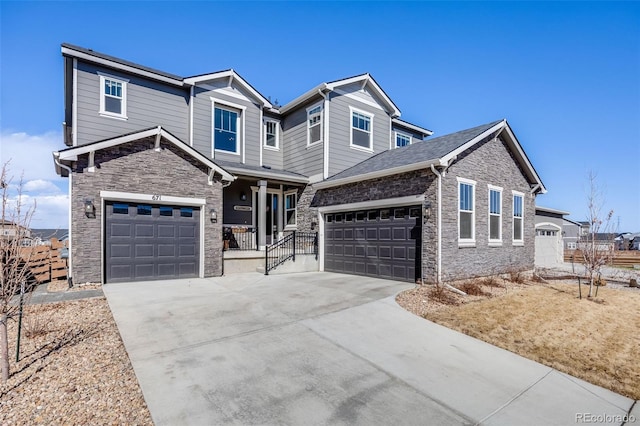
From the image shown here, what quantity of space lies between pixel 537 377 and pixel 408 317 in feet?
8.12

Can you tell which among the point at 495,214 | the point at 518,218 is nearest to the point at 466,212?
the point at 495,214

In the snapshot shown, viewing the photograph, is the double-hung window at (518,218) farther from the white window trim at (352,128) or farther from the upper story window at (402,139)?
the upper story window at (402,139)

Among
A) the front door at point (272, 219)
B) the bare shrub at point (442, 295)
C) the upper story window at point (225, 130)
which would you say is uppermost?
the upper story window at point (225, 130)

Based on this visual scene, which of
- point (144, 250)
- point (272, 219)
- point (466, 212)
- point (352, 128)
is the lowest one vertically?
point (144, 250)

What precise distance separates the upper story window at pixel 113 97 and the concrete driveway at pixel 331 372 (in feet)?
26.6

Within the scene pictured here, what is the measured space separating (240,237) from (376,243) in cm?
639

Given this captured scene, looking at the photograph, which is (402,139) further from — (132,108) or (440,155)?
(132,108)

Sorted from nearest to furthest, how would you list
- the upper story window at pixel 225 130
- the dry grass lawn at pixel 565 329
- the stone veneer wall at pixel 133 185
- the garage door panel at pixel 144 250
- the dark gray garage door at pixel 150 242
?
the dry grass lawn at pixel 565 329 < the stone veneer wall at pixel 133 185 < the dark gray garage door at pixel 150 242 < the garage door panel at pixel 144 250 < the upper story window at pixel 225 130

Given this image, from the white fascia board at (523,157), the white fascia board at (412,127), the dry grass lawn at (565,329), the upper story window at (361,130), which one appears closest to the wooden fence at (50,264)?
the dry grass lawn at (565,329)

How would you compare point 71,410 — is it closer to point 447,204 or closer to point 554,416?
point 554,416

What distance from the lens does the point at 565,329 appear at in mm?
6371

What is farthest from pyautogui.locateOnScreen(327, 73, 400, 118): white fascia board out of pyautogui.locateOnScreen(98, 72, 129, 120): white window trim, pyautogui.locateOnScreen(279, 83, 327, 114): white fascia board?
pyautogui.locateOnScreen(98, 72, 129, 120): white window trim

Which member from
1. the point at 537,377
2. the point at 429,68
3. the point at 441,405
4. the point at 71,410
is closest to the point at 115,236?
the point at 71,410

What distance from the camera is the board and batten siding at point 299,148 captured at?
555 inches
